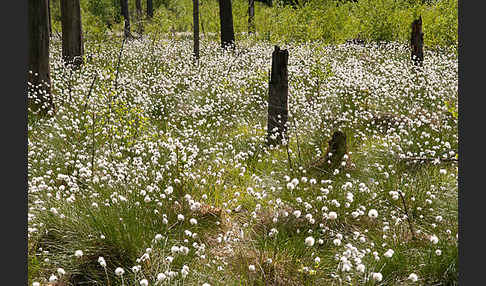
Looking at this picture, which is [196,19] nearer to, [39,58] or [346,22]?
[39,58]

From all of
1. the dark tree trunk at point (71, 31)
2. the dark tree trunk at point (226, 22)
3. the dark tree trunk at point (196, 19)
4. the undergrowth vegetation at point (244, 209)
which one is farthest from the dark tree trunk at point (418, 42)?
the dark tree trunk at point (71, 31)

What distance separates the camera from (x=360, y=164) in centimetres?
570

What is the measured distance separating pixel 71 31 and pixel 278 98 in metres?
7.81

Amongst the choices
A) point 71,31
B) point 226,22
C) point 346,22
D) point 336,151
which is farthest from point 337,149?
point 346,22

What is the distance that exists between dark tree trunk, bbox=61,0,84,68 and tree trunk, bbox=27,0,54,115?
2862mm

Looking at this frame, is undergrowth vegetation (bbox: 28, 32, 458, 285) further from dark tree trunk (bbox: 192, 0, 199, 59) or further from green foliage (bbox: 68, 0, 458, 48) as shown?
green foliage (bbox: 68, 0, 458, 48)

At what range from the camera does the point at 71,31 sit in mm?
11164

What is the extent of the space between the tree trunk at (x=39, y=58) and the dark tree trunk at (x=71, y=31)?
9.39ft

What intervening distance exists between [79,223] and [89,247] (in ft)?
1.15

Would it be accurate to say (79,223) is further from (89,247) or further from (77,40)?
(77,40)

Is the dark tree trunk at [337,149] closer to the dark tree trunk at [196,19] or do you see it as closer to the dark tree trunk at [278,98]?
the dark tree trunk at [278,98]

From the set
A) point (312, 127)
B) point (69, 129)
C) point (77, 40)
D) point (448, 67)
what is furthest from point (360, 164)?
point (77, 40)

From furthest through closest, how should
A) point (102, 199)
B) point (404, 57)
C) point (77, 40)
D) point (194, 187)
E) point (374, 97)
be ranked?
point (404, 57) < point (77, 40) < point (374, 97) < point (194, 187) < point (102, 199)

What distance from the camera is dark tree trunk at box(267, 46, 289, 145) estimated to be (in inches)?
271
